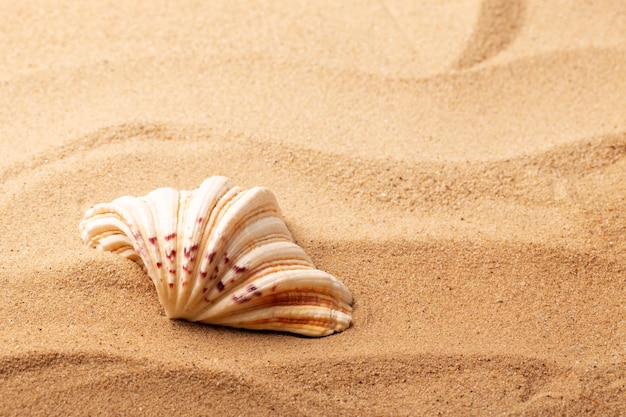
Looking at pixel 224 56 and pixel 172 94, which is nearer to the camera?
pixel 172 94

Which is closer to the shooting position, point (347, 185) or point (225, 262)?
point (225, 262)

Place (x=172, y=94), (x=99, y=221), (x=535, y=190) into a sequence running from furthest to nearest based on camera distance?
(x=172, y=94) → (x=535, y=190) → (x=99, y=221)

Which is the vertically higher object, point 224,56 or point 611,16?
point 611,16

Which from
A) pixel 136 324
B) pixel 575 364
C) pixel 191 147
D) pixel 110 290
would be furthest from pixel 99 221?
pixel 575 364

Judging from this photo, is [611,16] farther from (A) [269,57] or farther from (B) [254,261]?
(B) [254,261]

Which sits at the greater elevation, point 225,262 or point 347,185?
point 347,185
